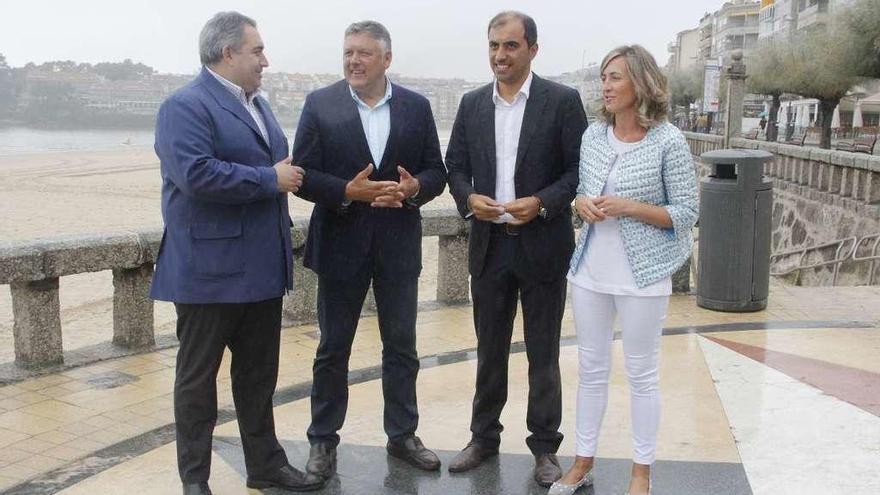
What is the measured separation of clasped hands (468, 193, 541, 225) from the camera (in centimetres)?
354

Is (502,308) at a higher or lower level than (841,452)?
higher

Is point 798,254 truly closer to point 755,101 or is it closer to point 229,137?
point 229,137

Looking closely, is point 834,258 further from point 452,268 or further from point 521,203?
point 521,203

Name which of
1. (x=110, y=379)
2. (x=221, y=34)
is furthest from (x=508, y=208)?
(x=110, y=379)

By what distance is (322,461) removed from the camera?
12.3 feet

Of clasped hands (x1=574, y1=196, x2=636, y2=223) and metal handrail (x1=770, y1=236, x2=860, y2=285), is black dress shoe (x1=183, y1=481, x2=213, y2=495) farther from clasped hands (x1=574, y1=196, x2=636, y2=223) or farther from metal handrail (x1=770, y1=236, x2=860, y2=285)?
metal handrail (x1=770, y1=236, x2=860, y2=285)

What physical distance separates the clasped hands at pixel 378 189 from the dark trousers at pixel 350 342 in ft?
1.09

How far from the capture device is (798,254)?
19.7 meters

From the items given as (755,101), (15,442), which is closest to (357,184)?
(15,442)

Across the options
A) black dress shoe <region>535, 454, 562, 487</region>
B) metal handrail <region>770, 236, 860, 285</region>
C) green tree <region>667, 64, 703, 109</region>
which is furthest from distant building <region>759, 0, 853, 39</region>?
black dress shoe <region>535, 454, 562, 487</region>

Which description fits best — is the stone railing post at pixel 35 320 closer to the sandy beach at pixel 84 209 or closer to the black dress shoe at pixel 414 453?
the sandy beach at pixel 84 209

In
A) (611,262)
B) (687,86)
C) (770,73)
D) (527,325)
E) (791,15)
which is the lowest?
(527,325)

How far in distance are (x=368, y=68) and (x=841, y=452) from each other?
2690 mm

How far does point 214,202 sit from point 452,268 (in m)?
3.98
